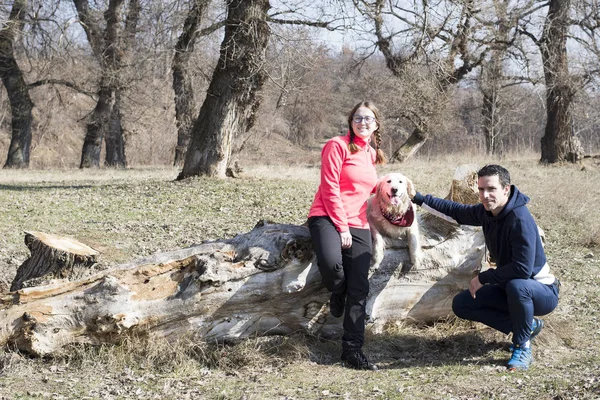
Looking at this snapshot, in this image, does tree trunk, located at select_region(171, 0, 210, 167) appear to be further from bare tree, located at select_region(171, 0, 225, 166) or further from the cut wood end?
the cut wood end

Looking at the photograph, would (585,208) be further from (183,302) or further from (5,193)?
(5,193)

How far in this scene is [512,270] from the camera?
4988mm

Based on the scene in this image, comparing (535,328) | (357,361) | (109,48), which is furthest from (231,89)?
(109,48)

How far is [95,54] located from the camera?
862 inches

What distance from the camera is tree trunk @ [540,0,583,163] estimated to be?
1950cm

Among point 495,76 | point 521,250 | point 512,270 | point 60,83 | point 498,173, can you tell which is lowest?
point 512,270

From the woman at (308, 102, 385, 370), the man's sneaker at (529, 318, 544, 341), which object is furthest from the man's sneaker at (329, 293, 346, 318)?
the man's sneaker at (529, 318, 544, 341)

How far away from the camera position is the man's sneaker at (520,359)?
5.02m

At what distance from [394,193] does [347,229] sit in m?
0.49

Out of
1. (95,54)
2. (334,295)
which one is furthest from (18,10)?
(334,295)

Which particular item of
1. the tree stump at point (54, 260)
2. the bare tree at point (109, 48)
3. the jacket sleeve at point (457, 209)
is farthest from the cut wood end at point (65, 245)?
the bare tree at point (109, 48)

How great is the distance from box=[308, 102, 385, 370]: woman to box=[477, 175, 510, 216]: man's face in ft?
2.98

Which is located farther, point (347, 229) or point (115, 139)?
point (115, 139)

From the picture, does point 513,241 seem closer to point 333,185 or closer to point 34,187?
point 333,185
